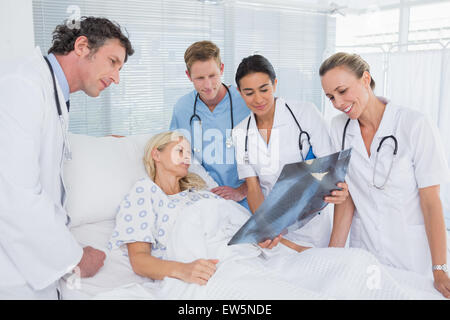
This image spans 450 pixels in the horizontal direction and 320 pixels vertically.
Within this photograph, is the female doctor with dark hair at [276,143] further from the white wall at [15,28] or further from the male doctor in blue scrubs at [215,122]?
the white wall at [15,28]

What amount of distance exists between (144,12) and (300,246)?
94.3 inches

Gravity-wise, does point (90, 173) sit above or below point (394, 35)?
below

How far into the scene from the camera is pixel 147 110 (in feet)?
11.1

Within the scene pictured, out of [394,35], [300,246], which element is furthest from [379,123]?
[394,35]

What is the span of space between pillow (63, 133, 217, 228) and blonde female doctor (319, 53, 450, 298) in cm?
97

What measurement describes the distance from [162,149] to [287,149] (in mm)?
573

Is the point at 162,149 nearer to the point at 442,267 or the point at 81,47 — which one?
the point at 81,47

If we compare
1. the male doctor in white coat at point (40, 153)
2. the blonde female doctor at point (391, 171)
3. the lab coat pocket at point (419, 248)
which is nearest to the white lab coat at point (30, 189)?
the male doctor in white coat at point (40, 153)

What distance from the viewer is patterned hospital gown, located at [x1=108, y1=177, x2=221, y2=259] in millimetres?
1528

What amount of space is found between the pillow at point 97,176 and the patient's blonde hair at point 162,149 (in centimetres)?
8

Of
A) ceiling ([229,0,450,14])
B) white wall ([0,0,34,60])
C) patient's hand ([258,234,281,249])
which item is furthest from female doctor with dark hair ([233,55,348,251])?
→ ceiling ([229,0,450,14])

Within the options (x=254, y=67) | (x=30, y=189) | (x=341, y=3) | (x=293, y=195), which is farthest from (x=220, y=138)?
(x=341, y=3)
